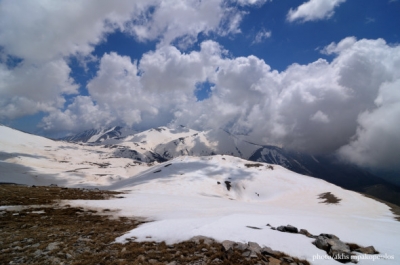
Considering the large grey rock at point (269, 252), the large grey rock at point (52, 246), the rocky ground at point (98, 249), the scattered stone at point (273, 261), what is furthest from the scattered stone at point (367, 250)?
the large grey rock at point (52, 246)

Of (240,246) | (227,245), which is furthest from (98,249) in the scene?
(240,246)

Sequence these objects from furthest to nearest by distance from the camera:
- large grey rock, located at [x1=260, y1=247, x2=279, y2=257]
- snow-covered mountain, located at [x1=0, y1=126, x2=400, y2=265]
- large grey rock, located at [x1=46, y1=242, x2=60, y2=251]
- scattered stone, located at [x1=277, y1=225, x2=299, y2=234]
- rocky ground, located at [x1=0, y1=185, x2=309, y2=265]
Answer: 1. scattered stone, located at [x1=277, y1=225, x2=299, y2=234]
2. snow-covered mountain, located at [x1=0, y1=126, x2=400, y2=265]
3. large grey rock, located at [x1=46, y1=242, x2=60, y2=251]
4. large grey rock, located at [x1=260, y1=247, x2=279, y2=257]
5. rocky ground, located at [x1=0, y1=185, x2=309, y2=265]

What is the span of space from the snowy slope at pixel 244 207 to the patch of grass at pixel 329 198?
2.49 m

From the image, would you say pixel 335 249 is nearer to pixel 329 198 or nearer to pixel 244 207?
pixel 244 207

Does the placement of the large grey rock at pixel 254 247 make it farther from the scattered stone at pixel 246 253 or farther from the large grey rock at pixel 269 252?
the scattered stone at pixel 246 253

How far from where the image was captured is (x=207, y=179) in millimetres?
115812

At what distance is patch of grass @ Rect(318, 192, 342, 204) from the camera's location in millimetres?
80762

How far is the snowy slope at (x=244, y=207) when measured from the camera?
16.7m

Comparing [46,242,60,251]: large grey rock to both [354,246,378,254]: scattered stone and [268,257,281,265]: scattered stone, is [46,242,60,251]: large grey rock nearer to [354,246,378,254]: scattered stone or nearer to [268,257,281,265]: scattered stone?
[268,257,281,265]: scattered stone

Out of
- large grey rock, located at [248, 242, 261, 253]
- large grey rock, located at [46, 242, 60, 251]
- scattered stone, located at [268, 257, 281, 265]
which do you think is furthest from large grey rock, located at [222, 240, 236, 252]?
large grey rock, located at [46, 242, 60, 251]

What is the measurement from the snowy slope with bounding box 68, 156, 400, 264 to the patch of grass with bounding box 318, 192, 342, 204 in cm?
249

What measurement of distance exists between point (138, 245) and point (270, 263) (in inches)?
371

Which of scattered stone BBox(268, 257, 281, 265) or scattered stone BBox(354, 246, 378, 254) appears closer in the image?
scattered stone BBox(268, 257, 281, 265)

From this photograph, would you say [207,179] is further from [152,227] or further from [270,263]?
[270,263]
